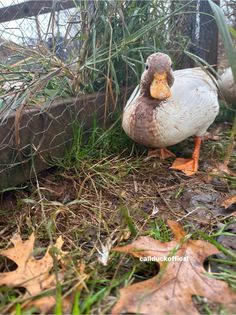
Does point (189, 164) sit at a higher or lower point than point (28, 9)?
lower

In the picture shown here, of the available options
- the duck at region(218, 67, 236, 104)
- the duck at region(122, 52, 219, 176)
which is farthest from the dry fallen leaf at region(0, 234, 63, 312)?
the duck at region(218, 67, 236, 104)

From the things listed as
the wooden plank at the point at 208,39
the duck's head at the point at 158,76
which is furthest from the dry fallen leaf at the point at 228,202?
the wooden plank at the point at 208,39

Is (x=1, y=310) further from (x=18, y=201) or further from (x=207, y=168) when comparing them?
(x=207, y=168)

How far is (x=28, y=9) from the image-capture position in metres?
1.68

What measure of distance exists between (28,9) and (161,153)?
0.90m

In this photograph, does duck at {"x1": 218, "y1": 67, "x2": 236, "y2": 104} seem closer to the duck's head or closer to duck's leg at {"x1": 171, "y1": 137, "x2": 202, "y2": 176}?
duck's leg at {"x1": 171, "y1": 137, "x2": 202, "y2": 176}

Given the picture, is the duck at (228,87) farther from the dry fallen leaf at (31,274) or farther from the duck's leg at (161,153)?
the dry fallen leaf at (31,274)

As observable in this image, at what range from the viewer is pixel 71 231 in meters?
1.24

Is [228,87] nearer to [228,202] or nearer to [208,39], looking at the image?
[208,39]

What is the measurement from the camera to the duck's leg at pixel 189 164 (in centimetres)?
177

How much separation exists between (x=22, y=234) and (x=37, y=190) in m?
0.23

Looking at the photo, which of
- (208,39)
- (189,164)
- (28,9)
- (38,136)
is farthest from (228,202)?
(208,39)

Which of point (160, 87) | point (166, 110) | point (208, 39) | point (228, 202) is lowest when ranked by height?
point (228, 202)

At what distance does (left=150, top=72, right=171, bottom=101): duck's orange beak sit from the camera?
1660 mm
